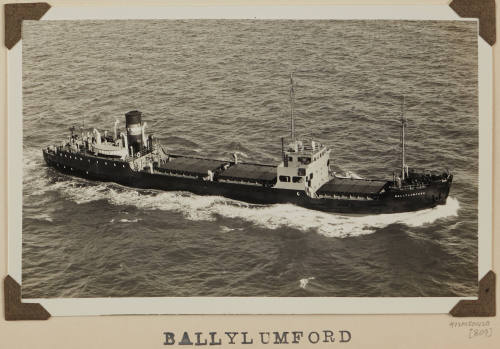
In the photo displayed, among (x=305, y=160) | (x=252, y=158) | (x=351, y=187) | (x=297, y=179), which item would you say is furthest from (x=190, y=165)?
(x=351, y=187)

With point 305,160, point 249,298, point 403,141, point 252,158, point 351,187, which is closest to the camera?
point 249,298

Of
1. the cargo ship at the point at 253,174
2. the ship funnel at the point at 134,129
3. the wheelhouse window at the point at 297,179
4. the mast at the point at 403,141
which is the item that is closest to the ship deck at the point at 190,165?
the cargo ship at the point at 253,174

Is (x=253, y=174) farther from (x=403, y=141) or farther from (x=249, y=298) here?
(x=249, y=298)

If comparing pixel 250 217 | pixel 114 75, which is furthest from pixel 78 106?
pixel 250 217

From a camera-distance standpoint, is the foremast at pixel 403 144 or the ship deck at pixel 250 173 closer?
the foremast at pixel 403 144

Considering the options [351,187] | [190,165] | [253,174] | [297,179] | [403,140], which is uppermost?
[403,140]

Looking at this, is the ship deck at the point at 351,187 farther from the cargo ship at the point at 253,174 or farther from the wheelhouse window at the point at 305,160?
the wheelhouse window at the point at 305,160

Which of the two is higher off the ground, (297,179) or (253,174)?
(253,174)
